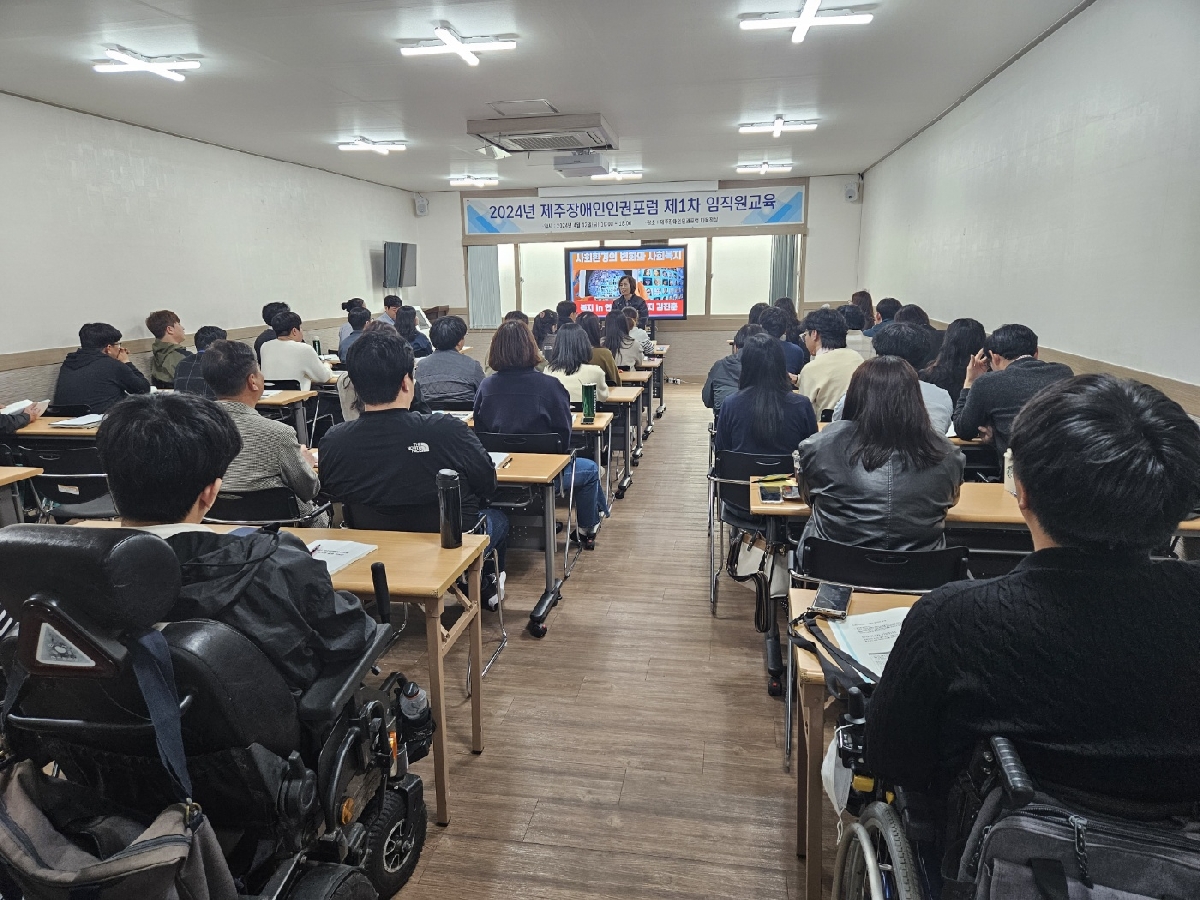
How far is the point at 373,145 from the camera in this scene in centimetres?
712

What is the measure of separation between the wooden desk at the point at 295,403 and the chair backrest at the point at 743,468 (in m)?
3.18

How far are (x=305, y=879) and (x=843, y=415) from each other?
6.08 ft

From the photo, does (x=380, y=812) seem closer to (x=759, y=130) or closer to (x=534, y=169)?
(x=759, y=130)

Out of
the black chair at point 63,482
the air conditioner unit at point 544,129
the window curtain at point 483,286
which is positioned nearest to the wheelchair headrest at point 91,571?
the black chair at point 63,482

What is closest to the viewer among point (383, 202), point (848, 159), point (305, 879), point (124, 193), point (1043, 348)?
point (305, 879)

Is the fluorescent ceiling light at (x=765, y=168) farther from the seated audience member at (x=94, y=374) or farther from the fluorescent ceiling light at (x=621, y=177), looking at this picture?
the seated audience member at (x=94, y=374)

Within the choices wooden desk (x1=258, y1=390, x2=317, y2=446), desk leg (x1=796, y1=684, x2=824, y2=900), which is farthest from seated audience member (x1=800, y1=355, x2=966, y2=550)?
wooden desk (x1=258, y1=390, x2=317, y2=446)

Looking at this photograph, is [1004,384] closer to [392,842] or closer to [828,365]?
[828,365]

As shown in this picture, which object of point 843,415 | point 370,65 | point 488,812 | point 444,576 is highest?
point 370,65

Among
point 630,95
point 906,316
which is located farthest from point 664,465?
point 630,95

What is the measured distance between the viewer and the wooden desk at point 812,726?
1.60 metres

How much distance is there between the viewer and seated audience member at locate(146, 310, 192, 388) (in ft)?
19.2

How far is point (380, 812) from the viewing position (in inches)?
64.8

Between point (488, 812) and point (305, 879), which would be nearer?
point (305, 879)
